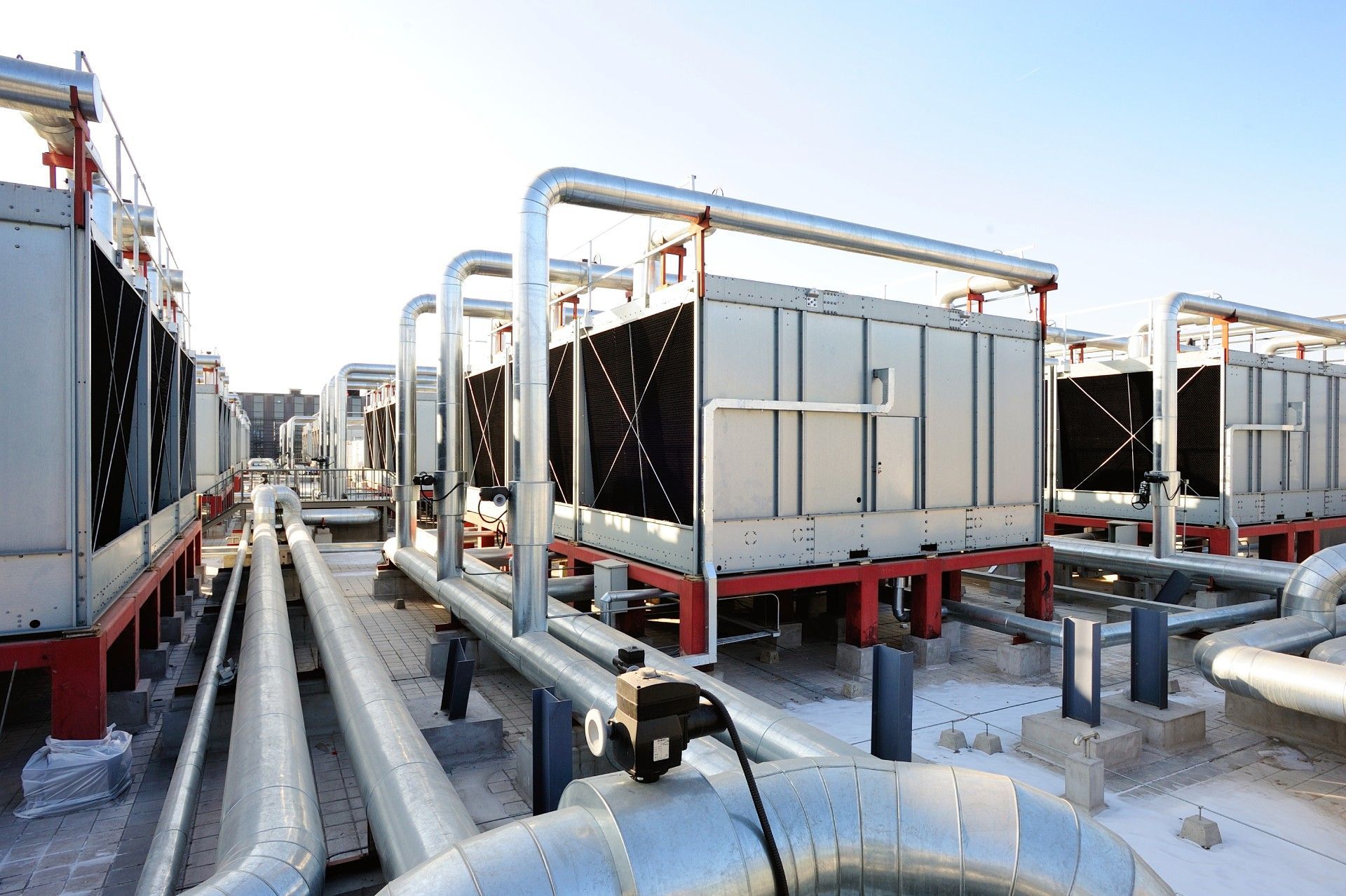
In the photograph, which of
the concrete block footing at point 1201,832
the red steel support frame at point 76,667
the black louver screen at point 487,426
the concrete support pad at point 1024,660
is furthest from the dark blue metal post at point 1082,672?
the black louver screen at point 487,426

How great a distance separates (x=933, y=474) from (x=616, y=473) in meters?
5.11

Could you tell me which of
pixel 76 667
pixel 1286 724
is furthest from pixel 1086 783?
pixel 76 667

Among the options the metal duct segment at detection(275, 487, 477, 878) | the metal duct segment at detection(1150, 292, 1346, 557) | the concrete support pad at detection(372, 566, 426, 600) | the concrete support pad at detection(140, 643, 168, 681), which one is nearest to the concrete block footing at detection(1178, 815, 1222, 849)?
the metal duct segment at detection(275, 487, 477, 878)

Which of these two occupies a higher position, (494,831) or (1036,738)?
(494,831)

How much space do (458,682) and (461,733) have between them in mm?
493

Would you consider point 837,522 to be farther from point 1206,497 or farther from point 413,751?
point 1206,497

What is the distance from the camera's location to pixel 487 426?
19.6 m

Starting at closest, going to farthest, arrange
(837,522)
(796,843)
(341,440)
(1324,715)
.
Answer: (796,843)
(1324,715)
(837,522)
(341,440)

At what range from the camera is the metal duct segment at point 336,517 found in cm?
2303

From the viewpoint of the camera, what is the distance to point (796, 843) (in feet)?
10.1

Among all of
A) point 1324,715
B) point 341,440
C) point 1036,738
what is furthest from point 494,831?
point 341,440

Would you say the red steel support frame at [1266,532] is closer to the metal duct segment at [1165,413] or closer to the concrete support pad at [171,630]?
the metal duct segment at [1165,413]

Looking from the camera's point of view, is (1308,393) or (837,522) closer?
(837,522)

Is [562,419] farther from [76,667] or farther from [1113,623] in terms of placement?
[1113,623]
